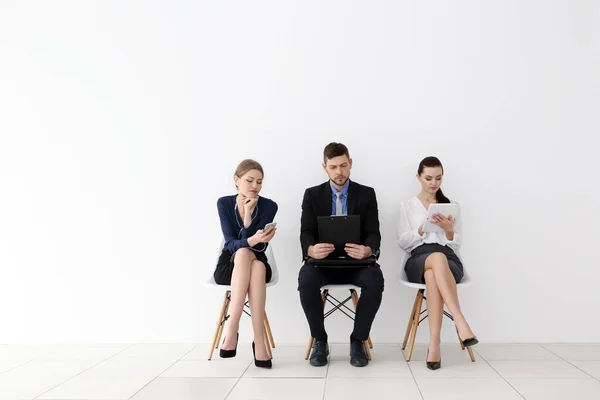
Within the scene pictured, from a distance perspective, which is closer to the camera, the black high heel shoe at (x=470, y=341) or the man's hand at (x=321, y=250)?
the black high heel shoe at (x=470, y=341)

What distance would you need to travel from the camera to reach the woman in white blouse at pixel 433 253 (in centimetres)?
309

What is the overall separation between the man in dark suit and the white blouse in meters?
0.18

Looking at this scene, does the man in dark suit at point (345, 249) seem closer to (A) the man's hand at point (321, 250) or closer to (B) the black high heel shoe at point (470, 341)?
(A) the man's hand at point (321, 250)

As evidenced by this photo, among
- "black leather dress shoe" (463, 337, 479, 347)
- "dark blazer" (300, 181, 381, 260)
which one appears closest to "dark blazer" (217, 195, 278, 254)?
"dark blazer" (300, 181, 381, 260)

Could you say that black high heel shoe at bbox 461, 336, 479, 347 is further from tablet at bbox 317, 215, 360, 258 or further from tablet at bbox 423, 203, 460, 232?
tablet at bbox 317, 215, 360, 258

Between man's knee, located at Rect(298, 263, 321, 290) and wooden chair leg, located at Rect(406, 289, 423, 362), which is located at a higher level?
man's knee, located at Rect(298, 263, 321, 290)

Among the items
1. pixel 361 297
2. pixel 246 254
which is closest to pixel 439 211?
pixel 361 297

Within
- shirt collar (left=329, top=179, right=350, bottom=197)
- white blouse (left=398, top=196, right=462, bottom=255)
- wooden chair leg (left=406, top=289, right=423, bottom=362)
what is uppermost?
shirt collar (left=329, top=179, right=350, bottom=197)

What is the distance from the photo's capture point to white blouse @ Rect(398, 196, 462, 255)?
11.2 ft

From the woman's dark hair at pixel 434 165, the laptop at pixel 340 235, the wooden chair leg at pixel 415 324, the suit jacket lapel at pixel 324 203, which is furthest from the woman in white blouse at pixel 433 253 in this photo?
the suit jacket lapel at pixel 324 203

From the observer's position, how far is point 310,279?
10.4ft

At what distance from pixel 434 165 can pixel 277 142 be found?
3.54 ft

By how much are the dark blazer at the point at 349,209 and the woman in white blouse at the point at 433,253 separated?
0.21 meters

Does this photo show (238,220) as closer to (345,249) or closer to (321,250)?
(321,250)
